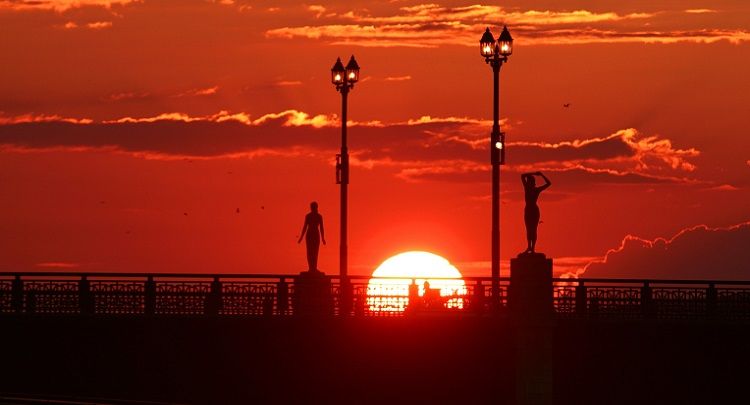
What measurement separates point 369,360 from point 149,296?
608cm

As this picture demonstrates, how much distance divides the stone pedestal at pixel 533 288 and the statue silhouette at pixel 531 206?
367 millimetres

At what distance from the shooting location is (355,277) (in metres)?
58.3

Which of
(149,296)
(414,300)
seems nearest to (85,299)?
(149,296)

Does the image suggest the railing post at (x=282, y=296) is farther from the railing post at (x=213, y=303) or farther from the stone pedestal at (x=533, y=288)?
the stone pedestal at (x=533, y=288)

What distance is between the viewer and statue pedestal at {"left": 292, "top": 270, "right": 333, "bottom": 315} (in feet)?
193

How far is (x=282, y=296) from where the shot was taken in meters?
59.0

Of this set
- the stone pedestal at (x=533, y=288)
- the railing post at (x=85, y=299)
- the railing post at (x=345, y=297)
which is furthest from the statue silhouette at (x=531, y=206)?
the railing post at (x=85, y=299)

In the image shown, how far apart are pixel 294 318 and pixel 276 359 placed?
3.52 feet

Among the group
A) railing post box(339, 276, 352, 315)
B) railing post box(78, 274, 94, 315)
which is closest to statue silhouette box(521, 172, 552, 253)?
railing post box(339, 276, 352, 315)

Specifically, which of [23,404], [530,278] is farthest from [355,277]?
[23,404]

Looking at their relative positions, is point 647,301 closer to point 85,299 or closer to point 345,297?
point 345,297

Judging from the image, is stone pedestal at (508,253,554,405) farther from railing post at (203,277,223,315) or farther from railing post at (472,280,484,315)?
railing post at (203,277,223,315)

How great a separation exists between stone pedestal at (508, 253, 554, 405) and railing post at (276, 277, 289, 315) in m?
6.90

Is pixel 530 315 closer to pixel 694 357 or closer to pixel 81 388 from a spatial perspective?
pixel 694 357
